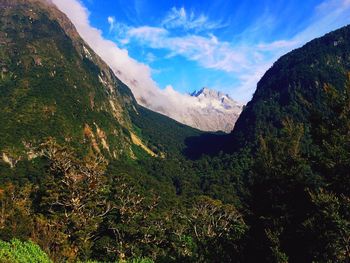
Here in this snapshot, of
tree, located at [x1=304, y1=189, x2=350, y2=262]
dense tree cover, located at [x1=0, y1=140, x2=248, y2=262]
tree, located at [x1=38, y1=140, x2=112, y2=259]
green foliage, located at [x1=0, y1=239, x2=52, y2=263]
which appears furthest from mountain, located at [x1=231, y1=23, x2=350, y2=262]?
tree, located at [x1=38, y1=140, x2=112, y2=259]

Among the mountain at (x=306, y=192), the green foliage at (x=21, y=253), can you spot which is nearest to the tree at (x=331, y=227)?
the mountain at (x=306, y=192)

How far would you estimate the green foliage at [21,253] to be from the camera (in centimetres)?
3014

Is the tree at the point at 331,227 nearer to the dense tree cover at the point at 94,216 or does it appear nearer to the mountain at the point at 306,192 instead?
the mountain at the point at 306,192

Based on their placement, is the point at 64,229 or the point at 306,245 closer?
the point at 306,245

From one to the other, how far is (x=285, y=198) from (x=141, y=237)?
47349 mm

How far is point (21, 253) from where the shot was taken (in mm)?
33344

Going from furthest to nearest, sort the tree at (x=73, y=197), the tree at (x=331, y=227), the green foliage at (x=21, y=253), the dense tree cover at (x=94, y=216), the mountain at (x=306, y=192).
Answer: the tree at (x=73, y=197), the dense tree cover at (x=94, y=216), the green foliage at (x=21, y=253), the mountain at (x=306, y=192), the tree at (x=331, y=227)

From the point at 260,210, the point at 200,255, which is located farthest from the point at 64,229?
the point at 260,210

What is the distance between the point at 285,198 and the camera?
35.2 metres

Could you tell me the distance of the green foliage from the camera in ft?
98.9

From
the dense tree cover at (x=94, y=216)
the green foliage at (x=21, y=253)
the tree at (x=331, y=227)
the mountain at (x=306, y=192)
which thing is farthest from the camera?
the dense tree cover at (x=94, y=216)

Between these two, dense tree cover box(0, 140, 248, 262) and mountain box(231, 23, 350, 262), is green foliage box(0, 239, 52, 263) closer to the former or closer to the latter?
dense tree cover box(0, 140, 248, 262)

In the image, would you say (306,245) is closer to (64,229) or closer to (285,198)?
(285,198)

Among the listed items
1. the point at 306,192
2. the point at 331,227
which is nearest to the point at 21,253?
the point at 306,192
